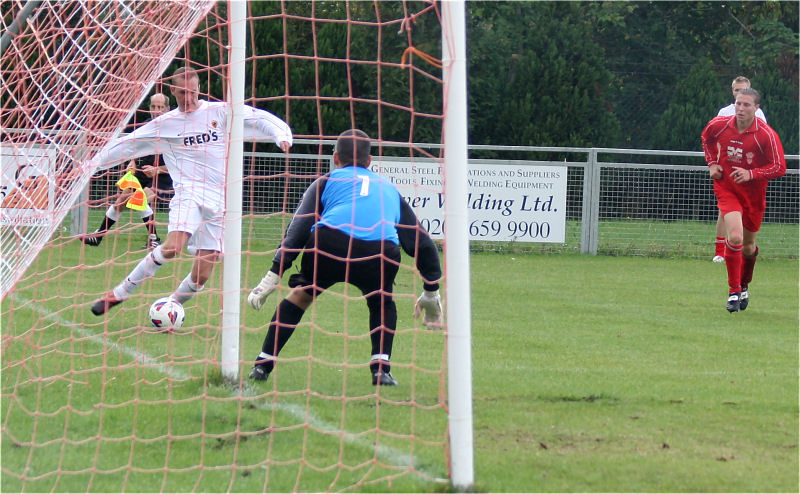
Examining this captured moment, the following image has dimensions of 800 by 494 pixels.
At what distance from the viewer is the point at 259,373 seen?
19.7 feet

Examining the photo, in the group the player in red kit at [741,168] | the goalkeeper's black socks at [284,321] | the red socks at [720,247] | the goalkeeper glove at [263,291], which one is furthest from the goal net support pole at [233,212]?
the red socks at [720,247]

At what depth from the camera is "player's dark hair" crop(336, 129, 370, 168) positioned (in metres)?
5.96

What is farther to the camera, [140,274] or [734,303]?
[734,303]

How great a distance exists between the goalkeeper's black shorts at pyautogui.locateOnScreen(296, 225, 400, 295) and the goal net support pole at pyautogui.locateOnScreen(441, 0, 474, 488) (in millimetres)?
1826

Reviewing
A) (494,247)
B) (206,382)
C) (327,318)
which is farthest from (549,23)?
(206,382)

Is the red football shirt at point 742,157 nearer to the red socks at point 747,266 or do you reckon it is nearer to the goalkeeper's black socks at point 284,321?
the red socks at point 747,266

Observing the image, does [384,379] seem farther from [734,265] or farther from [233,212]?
[734,265]

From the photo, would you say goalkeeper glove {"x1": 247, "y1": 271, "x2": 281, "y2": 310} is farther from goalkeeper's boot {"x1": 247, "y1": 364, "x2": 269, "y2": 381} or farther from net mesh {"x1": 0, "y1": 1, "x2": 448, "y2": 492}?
goalkeeper's boot {"x1": 247, "y1": 364, "x2": 269, "y2": 381}

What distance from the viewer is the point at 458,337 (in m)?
4.09

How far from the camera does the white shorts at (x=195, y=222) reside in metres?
7.29

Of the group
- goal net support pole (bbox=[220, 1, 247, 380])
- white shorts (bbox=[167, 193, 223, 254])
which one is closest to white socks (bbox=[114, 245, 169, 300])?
white shorts (bbox=[167, 193, 223, 254])

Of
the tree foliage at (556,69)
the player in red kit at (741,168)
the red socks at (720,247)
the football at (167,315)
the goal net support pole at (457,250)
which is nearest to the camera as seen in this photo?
the goal net support pole at (457,250)

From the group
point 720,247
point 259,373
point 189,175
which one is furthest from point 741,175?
point 720,247

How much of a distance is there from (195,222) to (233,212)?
1.52m
